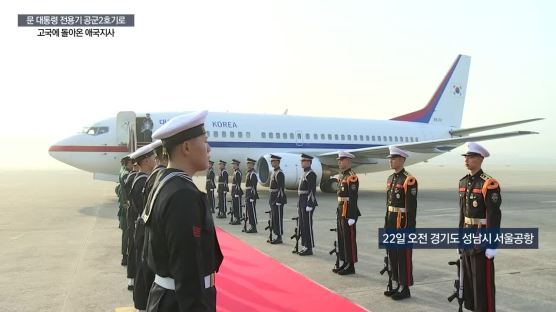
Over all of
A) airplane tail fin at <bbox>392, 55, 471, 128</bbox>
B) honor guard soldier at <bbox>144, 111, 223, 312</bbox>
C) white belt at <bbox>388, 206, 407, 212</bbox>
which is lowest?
white belt at <bbox>388, 206, 407, 212</bbox>

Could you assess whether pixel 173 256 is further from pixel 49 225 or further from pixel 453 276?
pixel 49 225

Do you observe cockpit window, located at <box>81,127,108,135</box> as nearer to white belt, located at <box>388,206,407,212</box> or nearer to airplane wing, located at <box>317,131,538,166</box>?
airplane wing, located at <box>317,131,538,166</box>

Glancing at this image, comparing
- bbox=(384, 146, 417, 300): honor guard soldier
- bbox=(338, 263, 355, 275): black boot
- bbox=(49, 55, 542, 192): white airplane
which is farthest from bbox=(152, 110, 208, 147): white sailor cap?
bbox=(49, 55, 542, 192): white airplane

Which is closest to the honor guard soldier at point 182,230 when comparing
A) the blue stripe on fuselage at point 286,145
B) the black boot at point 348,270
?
the black boot at point 348,270

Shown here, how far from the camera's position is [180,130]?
2330mm

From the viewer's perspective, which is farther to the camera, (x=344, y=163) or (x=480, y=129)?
(x=480, y=129)

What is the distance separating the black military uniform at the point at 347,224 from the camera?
6.85 metres

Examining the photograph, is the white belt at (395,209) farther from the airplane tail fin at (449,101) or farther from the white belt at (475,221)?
the airplane tail fin at (449,101)

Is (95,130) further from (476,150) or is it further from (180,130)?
(180,130)

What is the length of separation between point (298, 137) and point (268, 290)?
47.3ft

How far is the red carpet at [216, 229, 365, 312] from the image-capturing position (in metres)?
5.27

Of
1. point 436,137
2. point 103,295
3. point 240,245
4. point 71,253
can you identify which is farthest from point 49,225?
point 436,137

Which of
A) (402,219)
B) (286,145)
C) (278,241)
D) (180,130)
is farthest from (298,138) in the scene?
(180,130)

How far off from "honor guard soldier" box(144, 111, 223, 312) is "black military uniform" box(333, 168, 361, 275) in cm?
477
